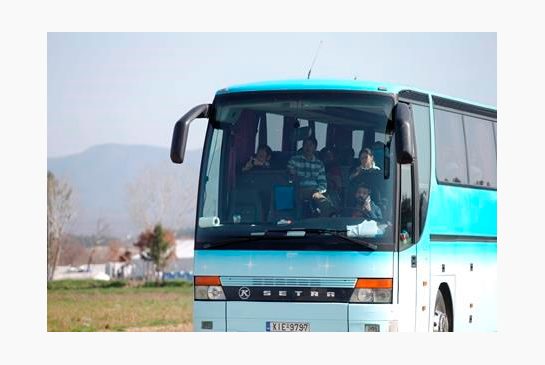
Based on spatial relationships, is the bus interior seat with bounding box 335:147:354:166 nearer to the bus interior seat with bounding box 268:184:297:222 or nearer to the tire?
the bus interior seat with bounding box 268:184:297:222

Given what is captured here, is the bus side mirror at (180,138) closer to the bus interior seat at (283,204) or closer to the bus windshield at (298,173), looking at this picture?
the bus windshield at (298,173)

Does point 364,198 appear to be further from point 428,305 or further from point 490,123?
point 490,123

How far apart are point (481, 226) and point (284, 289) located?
4.13 m

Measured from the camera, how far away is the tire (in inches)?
584

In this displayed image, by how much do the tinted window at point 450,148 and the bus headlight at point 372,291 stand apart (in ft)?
8.24

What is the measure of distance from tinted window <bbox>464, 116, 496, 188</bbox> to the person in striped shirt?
138 inches

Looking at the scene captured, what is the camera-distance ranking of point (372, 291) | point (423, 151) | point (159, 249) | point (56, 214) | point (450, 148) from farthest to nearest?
point (159, 249) < point (56, 214) < point (450, 148) < point (423, 151) < point (372, 291)

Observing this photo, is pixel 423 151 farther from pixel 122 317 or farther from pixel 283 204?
pixel 122 317

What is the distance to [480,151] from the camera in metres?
17.4

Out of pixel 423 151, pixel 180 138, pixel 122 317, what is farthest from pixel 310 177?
pixel 122 317

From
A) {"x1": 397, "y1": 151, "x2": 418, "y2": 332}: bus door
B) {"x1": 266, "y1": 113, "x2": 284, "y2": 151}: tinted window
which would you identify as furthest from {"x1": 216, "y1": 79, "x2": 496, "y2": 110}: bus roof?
{"x1": 397, "y1": 151, "x2": 418, "y2": 332}: bus door

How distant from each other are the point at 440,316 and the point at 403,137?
275 cm

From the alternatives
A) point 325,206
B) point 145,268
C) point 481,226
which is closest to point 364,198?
point 325,206

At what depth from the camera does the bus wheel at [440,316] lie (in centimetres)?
1481
